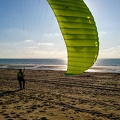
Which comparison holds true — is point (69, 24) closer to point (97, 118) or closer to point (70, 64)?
point (70, 64)

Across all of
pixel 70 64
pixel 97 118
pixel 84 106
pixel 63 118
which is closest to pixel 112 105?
pixel 84 106

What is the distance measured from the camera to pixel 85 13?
8.02 m

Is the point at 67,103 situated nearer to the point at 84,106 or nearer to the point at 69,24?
the point at 84,106

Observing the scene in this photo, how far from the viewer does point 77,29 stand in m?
8.02

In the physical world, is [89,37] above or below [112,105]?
above

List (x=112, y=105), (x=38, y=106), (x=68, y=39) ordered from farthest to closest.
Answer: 1. (x=112, y=105)
2. (x=38, y=106)
3. (x=68, y=39)

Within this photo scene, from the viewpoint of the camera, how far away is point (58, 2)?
26.6 feet

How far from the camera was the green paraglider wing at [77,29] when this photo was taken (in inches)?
314

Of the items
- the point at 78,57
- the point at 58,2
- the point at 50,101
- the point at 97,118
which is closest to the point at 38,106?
the point at 50,101

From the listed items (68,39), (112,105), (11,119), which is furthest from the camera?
(112,105)

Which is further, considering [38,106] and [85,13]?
[38,106]

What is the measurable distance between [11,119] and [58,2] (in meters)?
5.07

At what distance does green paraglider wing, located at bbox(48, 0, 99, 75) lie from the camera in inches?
314

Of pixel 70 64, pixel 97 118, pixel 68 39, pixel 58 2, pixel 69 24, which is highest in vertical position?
pixel 58 2
